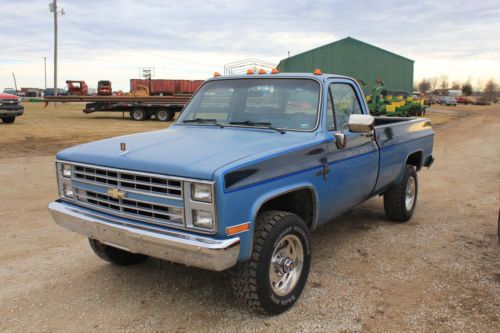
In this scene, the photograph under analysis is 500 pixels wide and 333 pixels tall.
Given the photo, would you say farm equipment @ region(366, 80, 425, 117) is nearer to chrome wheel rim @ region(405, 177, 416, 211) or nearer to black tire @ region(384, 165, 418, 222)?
chrome wheel rim @ region(405, 177, 416, 211)

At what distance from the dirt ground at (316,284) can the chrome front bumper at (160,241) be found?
65 cm

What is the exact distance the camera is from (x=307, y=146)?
12.7ft

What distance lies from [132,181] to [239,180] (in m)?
0.84

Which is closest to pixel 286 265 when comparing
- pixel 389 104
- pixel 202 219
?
pixel 202 219

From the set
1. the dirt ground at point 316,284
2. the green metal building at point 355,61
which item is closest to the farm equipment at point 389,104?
the green metal building at point 355,61

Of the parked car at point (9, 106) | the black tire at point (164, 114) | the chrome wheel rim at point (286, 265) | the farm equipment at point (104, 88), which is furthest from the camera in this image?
the farm equipment at point (104, 88)

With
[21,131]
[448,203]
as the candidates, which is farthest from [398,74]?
[448,203]

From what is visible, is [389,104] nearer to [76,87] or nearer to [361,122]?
[361,122]

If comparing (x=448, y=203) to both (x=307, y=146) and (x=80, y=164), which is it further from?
(x=80, y=164)

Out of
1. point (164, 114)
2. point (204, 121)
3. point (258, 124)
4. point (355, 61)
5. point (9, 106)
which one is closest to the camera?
point (258, 124)

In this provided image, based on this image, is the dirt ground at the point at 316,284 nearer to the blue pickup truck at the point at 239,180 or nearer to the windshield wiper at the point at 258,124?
the blue pickup truck at the point at 239,180

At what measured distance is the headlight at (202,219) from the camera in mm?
3082

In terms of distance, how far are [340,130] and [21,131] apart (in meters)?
16.1

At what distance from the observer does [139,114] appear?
992 inches
